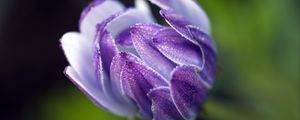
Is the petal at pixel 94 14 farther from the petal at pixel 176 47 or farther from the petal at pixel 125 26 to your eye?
the petal at pixel 176 47

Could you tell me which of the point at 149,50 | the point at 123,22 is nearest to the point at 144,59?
the point at 149,50

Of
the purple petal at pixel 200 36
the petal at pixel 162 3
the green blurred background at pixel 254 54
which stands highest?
the petal at pixel 162 3

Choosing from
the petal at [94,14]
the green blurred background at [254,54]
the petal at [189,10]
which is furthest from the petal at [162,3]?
the green blurred background at [254,54]

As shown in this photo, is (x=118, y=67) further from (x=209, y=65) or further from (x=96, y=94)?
(x=209, y=65)

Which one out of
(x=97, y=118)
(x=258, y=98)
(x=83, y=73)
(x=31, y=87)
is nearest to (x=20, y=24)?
(x=31, y=87)

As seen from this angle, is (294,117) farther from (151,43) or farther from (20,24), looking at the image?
(20,24)

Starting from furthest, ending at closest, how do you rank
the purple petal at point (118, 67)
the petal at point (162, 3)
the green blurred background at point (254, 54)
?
1. the green blurred background at point (254, 54)
2. the petal at point (162, 3)
3. the purple petal at point (118, 67)

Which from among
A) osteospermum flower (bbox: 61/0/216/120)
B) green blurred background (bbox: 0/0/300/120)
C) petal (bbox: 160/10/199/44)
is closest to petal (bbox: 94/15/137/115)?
osteospermum flower (bbox: 61/0/216/120)

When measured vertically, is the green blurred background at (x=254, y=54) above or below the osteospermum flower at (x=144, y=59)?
below
